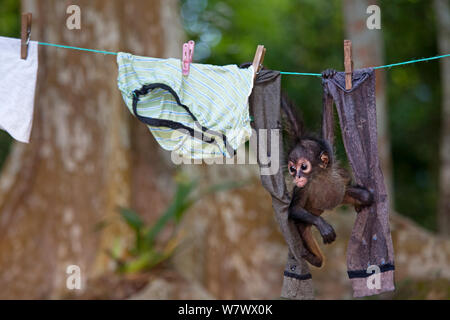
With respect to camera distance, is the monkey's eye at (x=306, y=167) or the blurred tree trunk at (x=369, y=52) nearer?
the monkey's eye at (x=306, y=167)

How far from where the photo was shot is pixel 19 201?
22.0 ft

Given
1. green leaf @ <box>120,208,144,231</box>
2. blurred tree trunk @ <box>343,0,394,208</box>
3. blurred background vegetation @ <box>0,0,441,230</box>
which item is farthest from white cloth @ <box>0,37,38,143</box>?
blurred background vegetation @ <box>0,0,441,230</box>

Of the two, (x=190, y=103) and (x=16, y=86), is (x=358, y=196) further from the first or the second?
(x=16, y=86)

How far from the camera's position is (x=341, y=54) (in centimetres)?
1166

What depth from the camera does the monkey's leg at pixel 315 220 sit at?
10.7ft

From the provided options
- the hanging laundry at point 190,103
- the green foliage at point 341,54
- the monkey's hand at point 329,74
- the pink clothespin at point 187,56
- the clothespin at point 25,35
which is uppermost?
the green foliage at point 341,54

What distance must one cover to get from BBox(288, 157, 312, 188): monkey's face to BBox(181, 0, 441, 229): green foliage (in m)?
7.81

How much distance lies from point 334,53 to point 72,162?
7033 millimetres

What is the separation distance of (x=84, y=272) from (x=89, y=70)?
2.37 m

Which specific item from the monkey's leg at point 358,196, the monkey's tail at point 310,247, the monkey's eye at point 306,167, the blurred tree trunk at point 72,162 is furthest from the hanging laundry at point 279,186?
the blurred tree trunk at point 72,162

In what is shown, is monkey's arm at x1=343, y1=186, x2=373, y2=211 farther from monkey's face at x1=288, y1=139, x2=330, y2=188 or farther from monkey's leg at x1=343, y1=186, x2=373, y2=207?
monkey's face at x1=288, y1=139, x2=330, y2=188

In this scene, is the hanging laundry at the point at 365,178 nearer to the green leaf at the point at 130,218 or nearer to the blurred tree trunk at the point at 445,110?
the green leaf at the point at 130,218

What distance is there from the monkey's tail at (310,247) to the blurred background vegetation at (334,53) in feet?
24.8
